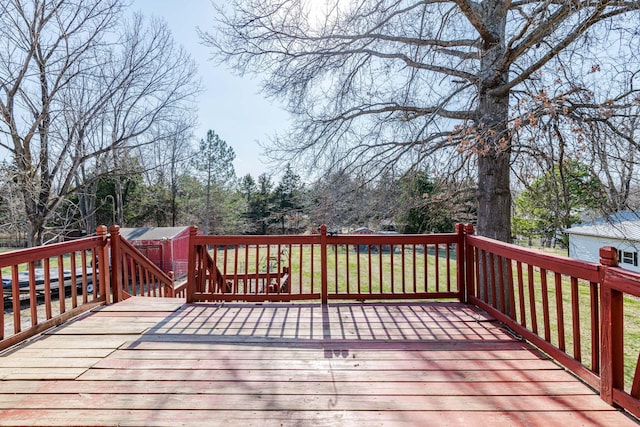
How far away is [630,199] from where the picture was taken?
4.13m

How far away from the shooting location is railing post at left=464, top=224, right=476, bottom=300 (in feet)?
12.6

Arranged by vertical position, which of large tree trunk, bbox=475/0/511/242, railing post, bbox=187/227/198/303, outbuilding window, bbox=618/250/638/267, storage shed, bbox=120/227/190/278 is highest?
large tree trunk, bbox=475/0/511/242

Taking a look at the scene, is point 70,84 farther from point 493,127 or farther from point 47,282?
point 493,127

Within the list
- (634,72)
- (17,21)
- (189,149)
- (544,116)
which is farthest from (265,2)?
(189,149)

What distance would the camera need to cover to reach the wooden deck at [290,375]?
1.87 m

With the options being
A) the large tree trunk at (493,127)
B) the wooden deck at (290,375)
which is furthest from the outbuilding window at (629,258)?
the wooden deck at (290,375)

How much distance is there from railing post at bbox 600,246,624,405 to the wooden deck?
162 mm

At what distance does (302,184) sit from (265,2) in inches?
119

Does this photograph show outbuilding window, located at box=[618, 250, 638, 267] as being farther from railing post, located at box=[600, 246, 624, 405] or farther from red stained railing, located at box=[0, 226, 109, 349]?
red stained railing, located at box=[0, 226, 109, 349]

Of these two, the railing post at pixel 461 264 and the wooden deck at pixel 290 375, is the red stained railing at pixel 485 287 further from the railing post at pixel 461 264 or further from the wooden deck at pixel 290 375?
the wooden deck at pixel 290 375

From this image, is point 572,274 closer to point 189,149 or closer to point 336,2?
point 336,2

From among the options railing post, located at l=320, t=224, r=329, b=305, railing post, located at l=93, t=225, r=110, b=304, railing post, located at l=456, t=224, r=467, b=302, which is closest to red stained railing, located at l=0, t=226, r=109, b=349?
railing post, located at l=93, t=225, r=110, b=304

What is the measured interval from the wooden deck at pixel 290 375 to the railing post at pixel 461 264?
47 cm

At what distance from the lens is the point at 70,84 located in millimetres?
8367
